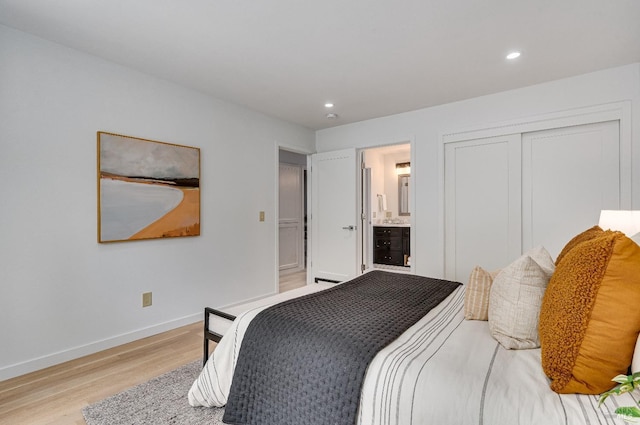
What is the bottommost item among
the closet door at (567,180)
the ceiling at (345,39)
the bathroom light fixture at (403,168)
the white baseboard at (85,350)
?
the white baseboard at (85,350)

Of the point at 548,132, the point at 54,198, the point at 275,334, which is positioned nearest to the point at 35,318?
the point at 54,198

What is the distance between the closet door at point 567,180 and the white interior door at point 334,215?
2.01 m

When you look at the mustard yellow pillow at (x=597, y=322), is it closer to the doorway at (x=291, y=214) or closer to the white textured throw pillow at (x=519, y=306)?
the white textured throw pillow at (x=519, y=306)

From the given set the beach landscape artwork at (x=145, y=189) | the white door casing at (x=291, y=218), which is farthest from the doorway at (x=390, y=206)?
the beach landscape artwork at (x=145, y=189)

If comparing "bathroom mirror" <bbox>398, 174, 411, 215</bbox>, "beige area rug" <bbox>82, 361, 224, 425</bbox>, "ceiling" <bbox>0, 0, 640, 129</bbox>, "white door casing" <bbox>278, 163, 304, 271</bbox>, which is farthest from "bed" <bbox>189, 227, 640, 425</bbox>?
"bathroom mirror" <bbox>398, 174, 411, 215</bbox>

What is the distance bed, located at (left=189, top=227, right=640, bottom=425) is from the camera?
96cm

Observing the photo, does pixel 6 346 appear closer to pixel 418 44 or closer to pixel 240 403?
pixel 240 403

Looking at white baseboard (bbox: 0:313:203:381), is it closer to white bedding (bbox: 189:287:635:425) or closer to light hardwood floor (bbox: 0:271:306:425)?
light hardwood floor (bbox: 0:271:306:425)

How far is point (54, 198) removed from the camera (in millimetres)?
2406

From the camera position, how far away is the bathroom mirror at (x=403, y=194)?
21.7 ft

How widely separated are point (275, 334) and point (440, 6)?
212 centimetres

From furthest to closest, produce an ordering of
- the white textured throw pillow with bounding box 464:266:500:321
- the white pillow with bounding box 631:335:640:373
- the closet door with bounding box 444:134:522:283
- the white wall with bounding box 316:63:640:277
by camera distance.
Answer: the closet door with bounding box 444:134:522:283
the white wall with bounding box 316:63:640:277
the white textured throw pillow with bounding box 464:266:500:321
the white pillow with bounding box 631:335:640:373

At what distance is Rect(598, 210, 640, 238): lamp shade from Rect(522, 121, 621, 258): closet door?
0.93 m

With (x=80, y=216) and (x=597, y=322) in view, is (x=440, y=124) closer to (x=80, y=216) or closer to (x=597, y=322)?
(x=597, y=322)
